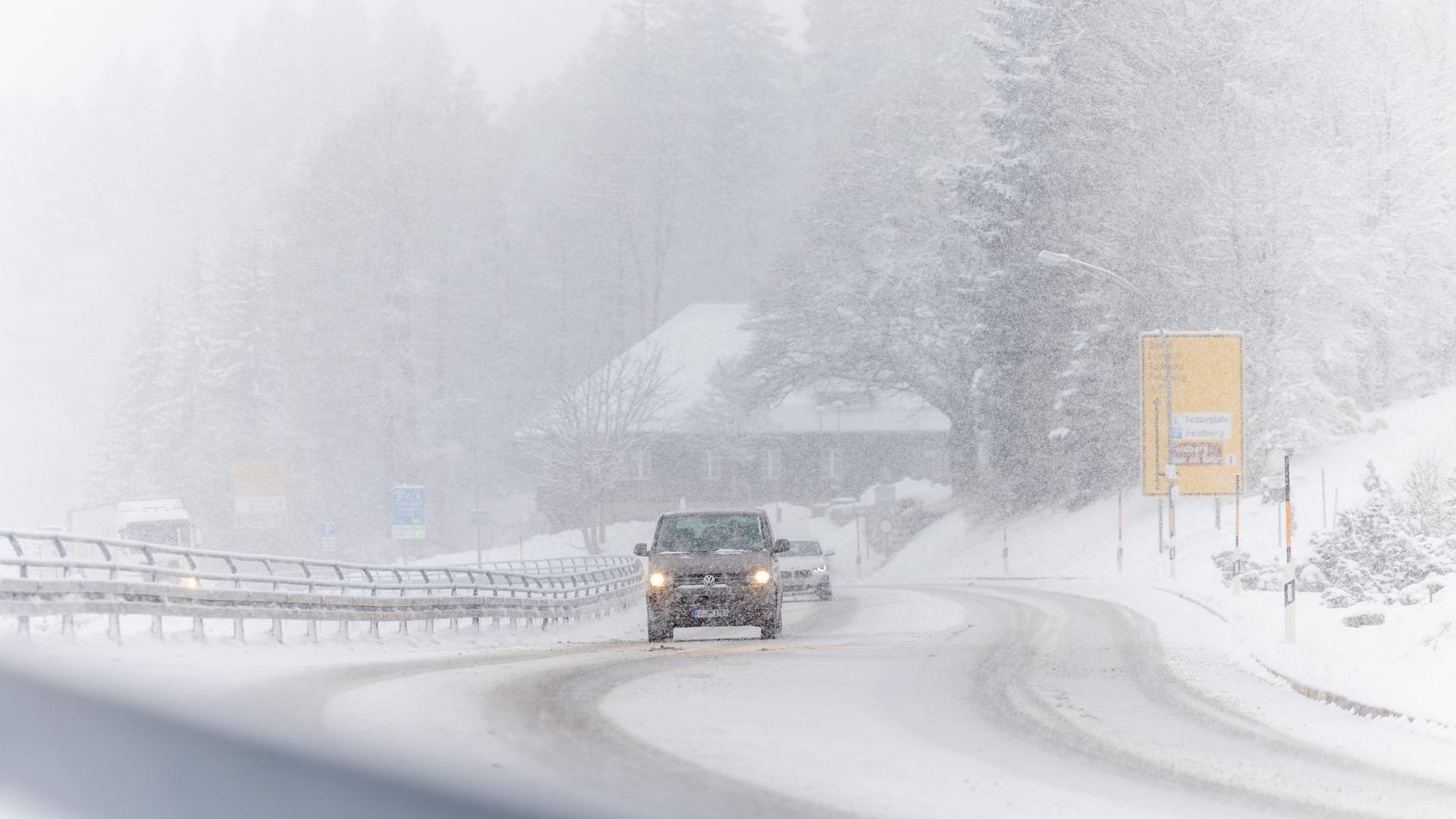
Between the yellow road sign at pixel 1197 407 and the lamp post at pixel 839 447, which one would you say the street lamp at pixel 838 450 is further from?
the yellow road sign at pixel 1197 407

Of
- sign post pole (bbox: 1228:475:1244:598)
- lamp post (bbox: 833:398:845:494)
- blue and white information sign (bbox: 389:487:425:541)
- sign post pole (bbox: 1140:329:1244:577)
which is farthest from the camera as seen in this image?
lamp post (bbox: 833:398:845:494)

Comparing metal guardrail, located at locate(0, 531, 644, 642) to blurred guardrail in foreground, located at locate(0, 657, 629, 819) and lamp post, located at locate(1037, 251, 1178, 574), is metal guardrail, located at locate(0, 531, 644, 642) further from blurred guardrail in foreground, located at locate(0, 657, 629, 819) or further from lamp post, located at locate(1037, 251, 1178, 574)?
lamp post, located at locate(1037, 251, 1178, 574)

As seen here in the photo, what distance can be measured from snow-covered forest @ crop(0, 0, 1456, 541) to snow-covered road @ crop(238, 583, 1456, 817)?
35.2 meters

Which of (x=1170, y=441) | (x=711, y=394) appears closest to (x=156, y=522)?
(x=711, y=394)

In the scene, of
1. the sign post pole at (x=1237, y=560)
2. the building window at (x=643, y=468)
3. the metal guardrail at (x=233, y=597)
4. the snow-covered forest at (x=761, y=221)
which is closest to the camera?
the metal guardrail at (x=233, y=597)

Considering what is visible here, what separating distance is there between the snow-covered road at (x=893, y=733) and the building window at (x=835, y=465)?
233 feet

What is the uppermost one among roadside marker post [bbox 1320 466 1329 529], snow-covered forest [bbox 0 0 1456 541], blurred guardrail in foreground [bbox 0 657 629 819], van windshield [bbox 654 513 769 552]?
snow-covered forest [bbox 0 0 1456 541]

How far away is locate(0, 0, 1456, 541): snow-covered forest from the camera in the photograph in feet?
169

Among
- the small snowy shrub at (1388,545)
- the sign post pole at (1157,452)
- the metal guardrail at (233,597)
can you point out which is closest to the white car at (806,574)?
the metal guardrail at (233,597)

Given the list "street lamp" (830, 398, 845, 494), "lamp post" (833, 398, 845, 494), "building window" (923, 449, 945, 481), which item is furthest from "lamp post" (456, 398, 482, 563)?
"building window" (923, 449, 945, 481)

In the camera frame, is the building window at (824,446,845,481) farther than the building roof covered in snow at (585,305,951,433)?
Yes

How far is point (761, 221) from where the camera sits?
11344cm

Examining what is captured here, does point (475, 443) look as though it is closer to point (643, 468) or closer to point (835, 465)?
point (643, 468)

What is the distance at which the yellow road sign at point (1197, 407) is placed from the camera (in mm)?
42562
